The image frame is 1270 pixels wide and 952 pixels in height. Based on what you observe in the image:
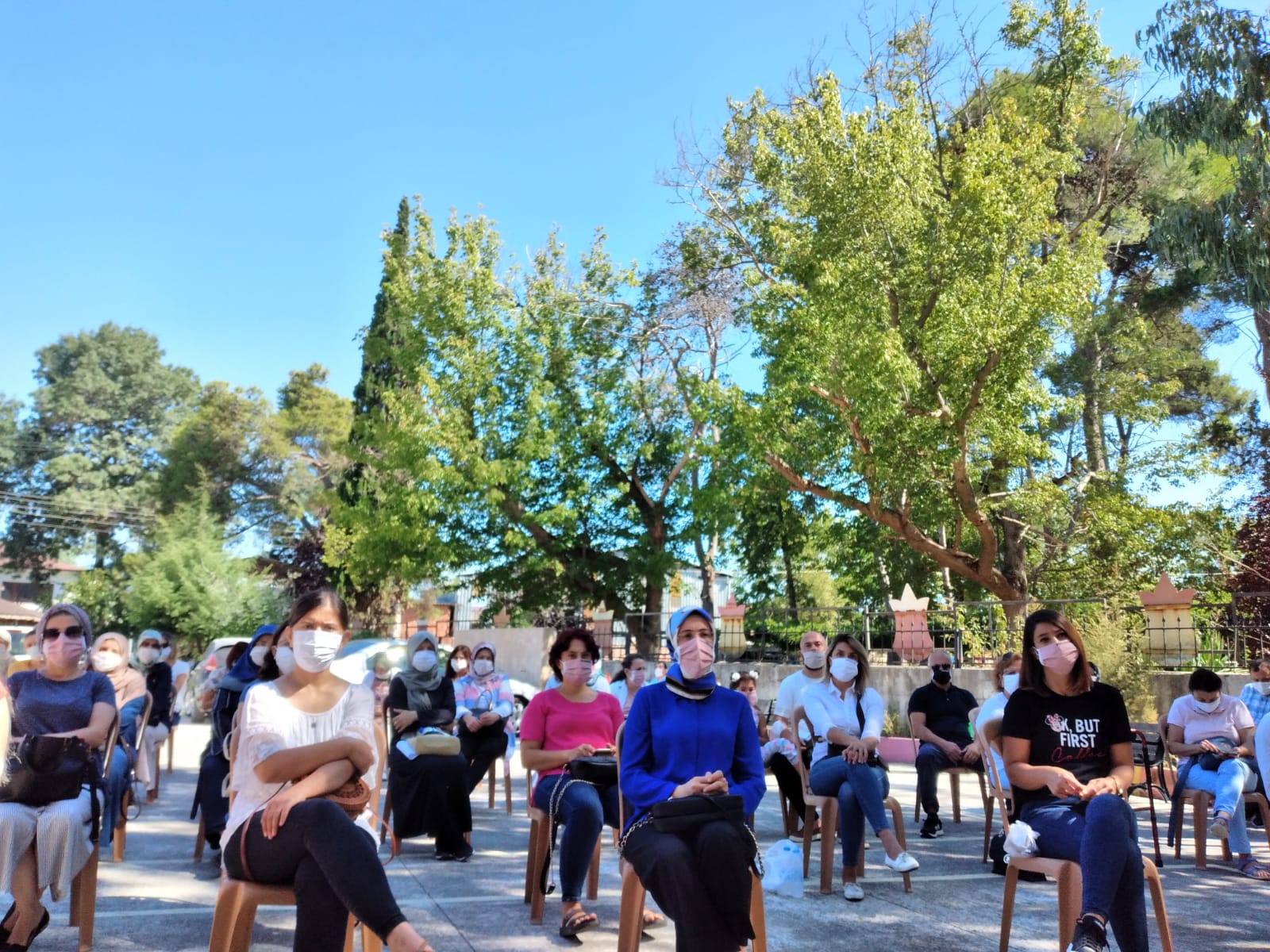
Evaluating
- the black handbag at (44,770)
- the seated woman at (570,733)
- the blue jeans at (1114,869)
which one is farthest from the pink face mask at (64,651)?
the blue jeans at (1114,869)

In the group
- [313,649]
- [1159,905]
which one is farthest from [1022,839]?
[313,649]

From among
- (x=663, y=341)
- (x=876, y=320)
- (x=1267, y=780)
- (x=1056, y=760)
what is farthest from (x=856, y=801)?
(x=663, y=341)

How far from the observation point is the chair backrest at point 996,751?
180 inches

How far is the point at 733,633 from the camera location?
19.2 metres

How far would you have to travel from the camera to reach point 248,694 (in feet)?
11.6

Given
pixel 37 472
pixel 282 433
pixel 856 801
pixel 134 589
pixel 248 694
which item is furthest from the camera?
pixel 37 472

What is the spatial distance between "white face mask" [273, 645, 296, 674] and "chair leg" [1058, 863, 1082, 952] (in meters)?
3.02

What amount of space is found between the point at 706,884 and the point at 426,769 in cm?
394

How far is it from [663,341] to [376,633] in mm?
13239

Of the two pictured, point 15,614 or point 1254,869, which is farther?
point 15,614

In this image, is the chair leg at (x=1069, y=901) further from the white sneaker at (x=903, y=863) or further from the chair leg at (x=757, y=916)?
the white sneaker at (x=903, y=863)

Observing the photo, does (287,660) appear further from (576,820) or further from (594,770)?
(594,770)

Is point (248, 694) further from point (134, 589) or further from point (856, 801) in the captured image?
point (134, 589)

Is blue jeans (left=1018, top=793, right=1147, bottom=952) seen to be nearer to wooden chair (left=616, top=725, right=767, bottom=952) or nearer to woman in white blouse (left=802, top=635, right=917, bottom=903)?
wooden chair (left=616, top=725, right=767, bottom=952)
